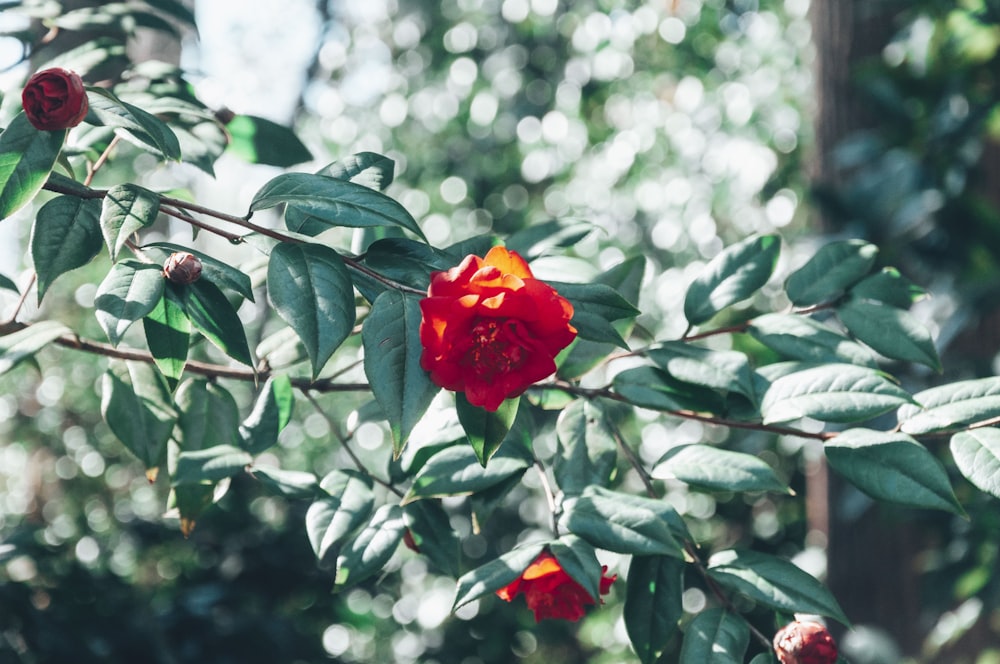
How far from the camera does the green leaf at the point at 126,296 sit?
0.57 meters

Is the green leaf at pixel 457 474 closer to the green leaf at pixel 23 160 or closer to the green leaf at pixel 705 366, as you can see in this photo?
the green leaf at pixel 705 366

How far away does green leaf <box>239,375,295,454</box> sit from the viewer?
31.9 inches

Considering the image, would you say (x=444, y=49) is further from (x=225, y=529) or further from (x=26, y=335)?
(x=26, y=335)

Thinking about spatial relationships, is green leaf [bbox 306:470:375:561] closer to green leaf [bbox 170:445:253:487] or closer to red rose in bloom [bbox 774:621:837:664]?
green leaf [bbox 170:445:253:487]

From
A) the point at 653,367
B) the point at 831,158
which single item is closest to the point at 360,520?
the point at 653,367

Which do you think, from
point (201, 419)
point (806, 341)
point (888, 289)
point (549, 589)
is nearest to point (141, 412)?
point (201, 419)

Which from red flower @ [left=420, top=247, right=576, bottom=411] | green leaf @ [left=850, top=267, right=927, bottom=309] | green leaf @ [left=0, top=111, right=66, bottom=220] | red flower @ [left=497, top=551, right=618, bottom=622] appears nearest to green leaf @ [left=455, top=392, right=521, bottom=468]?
red flower @ [left=420, top=247, right=576, bottom=411]

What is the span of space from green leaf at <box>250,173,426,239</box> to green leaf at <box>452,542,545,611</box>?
264 mm

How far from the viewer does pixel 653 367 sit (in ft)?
2.64

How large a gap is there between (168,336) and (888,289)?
0.68 m

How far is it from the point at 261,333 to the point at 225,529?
801mm

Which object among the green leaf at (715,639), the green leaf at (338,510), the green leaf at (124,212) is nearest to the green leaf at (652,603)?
the green leaf at (715,639)

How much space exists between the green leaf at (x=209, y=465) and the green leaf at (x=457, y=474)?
0.16m

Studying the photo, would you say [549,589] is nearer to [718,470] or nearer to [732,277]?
[718,470]
